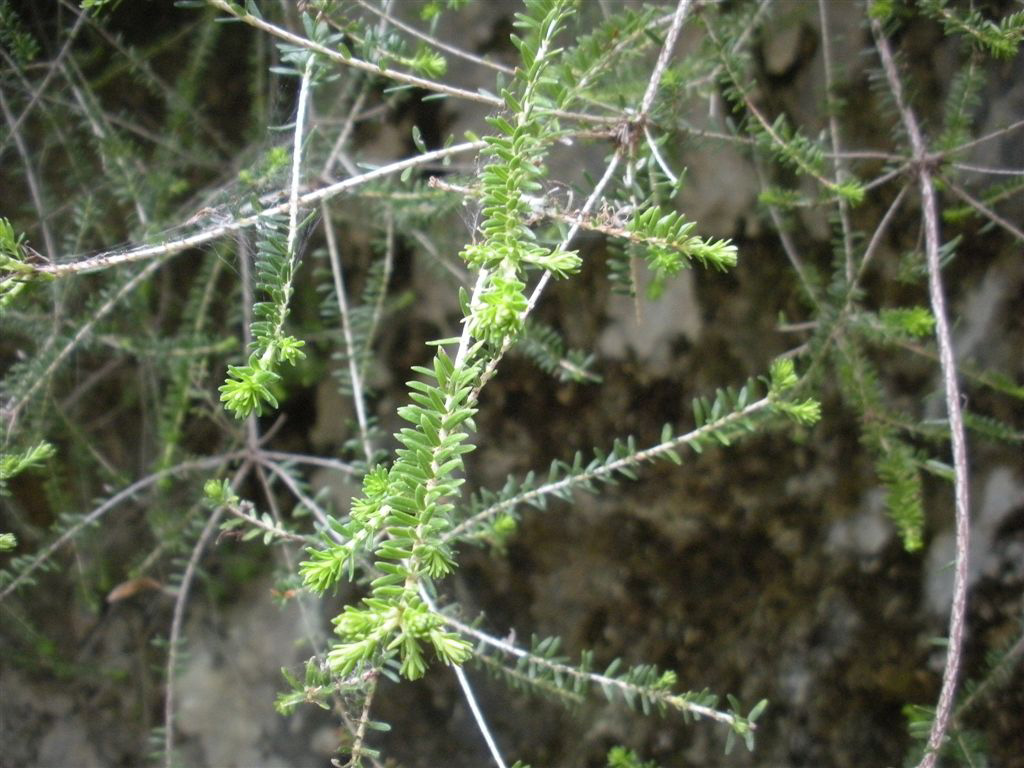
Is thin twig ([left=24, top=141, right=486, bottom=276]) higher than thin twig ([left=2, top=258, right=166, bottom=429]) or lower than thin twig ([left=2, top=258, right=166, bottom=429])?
higher

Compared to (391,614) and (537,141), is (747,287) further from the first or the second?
(391,614)

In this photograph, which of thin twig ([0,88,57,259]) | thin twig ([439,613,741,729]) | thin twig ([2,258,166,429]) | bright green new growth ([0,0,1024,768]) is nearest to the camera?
bright green new growth ([0,0,1024,768])

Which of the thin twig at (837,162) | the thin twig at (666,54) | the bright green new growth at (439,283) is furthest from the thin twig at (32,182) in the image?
the thin twig at (837,162)

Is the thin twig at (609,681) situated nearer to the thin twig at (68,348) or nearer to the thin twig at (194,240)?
the thin twig at (194,240)

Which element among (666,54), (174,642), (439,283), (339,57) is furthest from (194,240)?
(439,283)

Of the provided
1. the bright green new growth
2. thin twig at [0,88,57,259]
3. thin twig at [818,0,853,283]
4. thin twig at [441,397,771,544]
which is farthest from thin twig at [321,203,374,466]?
thin twig at [818,0,853,283]

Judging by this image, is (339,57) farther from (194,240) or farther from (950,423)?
(950,423)

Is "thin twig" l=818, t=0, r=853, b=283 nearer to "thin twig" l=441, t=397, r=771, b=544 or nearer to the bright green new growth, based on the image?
the bright green new growth

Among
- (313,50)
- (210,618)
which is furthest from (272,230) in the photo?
(210,618)

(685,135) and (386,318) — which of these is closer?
(685,135)
